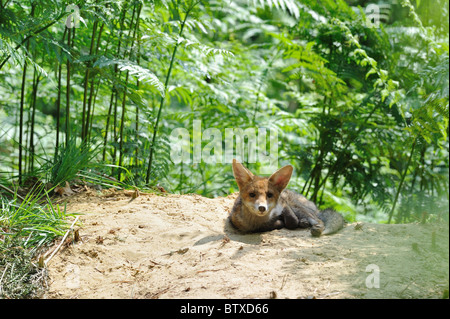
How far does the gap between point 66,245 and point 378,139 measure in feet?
14.6

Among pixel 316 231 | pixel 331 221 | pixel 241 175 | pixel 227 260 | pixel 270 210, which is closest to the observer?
pixel 227 260

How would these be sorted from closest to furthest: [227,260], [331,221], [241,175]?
[227,260] < [331,221] < [241,175]

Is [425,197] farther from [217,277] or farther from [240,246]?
[217,277]

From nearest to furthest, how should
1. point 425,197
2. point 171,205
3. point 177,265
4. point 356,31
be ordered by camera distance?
point 177,265 < point 171,205 < point 425,197 < point 356,31

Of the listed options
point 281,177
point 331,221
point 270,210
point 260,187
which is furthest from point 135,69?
point 331,221

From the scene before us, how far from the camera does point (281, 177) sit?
15.6 ft

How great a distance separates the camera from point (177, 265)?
11.5 feet

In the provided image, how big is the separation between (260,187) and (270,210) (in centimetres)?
26

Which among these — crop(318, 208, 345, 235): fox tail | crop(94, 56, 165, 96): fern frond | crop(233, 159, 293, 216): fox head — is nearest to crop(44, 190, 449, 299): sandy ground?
crop(318, 208, 345, 235): fox tail

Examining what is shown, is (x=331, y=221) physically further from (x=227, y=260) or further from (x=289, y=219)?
(x=227, y=260)

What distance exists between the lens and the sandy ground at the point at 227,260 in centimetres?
295

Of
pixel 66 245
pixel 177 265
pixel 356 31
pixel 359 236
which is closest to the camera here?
pixel 177 265

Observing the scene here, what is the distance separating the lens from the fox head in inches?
179

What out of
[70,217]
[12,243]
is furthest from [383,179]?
[12,243]
